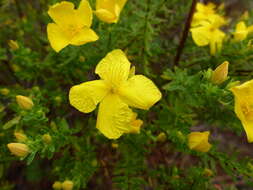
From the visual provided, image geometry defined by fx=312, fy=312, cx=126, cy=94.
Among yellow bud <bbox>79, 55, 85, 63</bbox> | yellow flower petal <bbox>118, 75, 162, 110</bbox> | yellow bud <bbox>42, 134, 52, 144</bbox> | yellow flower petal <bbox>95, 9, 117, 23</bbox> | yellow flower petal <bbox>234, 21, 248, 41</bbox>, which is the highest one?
yellow flower petal <bbox>95, 9, 117, 23</bbox>

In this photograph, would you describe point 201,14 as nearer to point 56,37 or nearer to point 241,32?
point 241,32

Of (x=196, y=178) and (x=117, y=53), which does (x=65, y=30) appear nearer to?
(x=117, y=53)

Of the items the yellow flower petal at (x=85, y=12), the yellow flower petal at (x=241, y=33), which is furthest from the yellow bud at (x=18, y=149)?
the yellow flower petal at (x=241, y=33)

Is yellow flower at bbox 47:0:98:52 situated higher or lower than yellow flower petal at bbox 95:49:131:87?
higher

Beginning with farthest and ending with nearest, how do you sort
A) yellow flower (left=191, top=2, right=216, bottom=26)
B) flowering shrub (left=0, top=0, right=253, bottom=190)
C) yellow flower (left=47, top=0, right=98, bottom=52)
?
yellow flower (left=191, top=2, right=216, bottom=26) < yellow flower (left=47, top=0, right=98, bottom=52) < flowering shrub (left=0, top=0, right=253, bottom=190)

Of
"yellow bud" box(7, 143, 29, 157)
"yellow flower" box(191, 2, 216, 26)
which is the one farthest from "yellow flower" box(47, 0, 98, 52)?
"yellow flower" box(191, 2, 216, 26)

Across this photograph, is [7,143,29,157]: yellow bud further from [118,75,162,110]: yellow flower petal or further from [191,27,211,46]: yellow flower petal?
[191,27,211,46]: yellow flower petal

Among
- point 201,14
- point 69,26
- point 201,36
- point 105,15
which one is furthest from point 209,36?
point 69,26

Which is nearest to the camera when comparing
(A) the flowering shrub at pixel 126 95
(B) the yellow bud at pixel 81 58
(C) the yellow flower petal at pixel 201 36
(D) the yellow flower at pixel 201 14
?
(A) the flowering shrub at pixel 126 95

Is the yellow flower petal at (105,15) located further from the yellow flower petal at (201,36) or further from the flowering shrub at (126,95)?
the yellow flower petal at (201,36)
